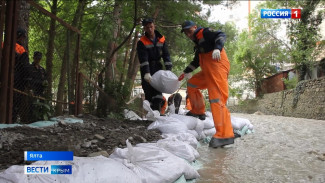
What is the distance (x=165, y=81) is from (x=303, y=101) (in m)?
9.30

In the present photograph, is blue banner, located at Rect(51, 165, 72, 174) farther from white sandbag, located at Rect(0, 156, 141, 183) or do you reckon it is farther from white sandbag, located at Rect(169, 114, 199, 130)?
white sandbag, located at Rect(169, 114, 199, 130)

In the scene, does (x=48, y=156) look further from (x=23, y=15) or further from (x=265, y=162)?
(x=23, y=15)

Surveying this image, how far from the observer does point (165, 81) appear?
4.00m

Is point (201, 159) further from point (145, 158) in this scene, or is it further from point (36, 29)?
point (36, 29)

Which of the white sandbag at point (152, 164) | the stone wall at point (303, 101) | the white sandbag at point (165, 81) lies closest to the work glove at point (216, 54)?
the white sandbag at point (165, 81)

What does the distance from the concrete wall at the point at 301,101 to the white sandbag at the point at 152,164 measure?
30.6ft

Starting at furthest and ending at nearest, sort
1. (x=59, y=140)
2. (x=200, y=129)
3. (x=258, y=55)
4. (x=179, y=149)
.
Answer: (x=258, y=55)
(x=200, y=129)
(x=59, y=140)
(x=179, y=149)

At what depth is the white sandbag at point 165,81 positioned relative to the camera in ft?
13.0

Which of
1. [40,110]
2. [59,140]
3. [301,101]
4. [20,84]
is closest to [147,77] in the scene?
[40,110]

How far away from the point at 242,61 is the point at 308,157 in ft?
60.6

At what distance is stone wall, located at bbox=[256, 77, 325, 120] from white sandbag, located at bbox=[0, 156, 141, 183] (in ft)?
32.0

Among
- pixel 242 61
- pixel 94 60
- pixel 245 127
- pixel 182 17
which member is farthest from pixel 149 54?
pixel 242 61

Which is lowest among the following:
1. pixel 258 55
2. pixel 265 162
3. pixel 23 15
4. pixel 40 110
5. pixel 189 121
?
pixel 265 162

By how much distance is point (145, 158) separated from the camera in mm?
1726
